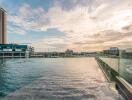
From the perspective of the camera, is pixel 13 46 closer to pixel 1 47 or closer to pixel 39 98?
pixel 1 47

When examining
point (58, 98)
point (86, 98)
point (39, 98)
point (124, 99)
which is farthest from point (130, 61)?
point (39, 98)

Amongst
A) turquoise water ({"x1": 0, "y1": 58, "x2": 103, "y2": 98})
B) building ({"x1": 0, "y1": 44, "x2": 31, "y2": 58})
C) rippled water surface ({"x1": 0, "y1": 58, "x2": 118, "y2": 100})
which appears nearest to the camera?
rippled water surface ({"x1": 0, "y1": 58, "x2": 118, "y2": 100})

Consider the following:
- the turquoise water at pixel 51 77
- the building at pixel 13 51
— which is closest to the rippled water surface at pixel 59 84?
the turquoise water at pixel 51 77

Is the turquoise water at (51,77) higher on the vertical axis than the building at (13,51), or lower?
lower

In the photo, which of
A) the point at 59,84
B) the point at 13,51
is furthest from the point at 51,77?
the point at 13,51

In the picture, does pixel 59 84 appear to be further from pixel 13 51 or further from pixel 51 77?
pixel 13 51

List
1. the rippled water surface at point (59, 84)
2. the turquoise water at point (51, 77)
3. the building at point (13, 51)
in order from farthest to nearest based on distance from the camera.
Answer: the building at point (13, 51)
the turquoise water at point (51, 77)
the rippled water surface at point (59, 84)

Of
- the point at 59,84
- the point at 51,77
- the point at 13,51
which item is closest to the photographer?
the point at 59,84

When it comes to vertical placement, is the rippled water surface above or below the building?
below

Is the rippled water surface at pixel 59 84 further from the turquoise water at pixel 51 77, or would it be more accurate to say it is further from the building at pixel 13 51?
the building at pixel 13 51

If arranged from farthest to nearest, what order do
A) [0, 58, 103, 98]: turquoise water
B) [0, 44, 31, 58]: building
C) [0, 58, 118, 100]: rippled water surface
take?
[0, 44, 31, 58]: building → [0, 58, 103, 98]: turquoise water → [0, 58, 118, 100]: rippled water surface

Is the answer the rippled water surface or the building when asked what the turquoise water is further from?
the building

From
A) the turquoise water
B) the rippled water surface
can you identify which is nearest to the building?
the turquoise water

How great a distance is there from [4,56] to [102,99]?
17632 centimetres
